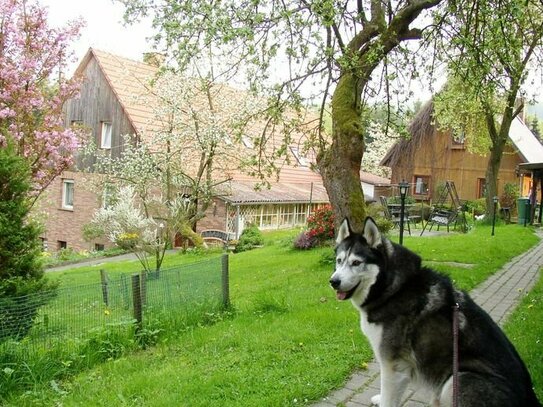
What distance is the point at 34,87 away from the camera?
47.1 feet

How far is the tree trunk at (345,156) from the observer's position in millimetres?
9625

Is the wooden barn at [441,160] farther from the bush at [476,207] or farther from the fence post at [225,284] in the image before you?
the fence post at [225,284]

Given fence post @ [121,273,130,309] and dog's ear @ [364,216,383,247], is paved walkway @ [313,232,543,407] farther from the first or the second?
fence post @ [121,273,130,309]

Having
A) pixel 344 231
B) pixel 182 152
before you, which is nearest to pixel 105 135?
pixel 182 152

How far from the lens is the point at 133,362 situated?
5.54 meters

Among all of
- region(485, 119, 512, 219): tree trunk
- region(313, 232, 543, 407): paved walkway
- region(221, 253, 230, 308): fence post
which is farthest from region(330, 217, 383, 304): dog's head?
region(485, 119, 512, 219): tree trunk

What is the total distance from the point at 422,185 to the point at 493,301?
93.9 feet

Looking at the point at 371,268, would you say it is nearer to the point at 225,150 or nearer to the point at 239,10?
the point at 239,10

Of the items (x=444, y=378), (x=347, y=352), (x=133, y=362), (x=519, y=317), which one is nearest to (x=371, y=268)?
(x=444, y=378)

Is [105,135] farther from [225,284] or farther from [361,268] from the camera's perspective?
[361,268]

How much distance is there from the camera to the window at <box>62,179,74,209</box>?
95.8 feet

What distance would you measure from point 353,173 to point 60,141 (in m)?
9.86

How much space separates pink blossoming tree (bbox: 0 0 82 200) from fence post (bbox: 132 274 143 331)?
829 cm

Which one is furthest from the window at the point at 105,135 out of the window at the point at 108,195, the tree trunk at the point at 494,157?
the tree trunk at the point at 494,157
